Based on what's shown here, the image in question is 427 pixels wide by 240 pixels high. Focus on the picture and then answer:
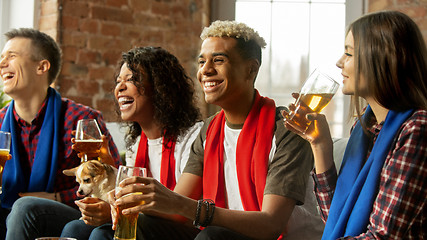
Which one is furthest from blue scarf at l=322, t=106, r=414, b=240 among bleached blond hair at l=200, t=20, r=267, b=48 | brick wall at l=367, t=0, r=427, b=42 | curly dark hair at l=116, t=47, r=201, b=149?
brick wall at l=367, t=0, r=427, b=42

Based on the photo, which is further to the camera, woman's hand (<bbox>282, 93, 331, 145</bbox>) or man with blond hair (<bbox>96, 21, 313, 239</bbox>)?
man with blond hair (<bbox>96, 21, 313, 239</bbox>)

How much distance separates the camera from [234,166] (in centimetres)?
214

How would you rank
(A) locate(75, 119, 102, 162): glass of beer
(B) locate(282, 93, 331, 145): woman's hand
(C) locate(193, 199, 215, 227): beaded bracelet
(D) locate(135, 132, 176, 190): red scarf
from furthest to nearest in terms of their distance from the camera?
1. (D) locate(135, 132, 176, 190): red scarf
2. (A) locate(75, 119, 102, 162): glass of beer
3. (C) locate(193, 199, 215, 227): beaded bracelet
4. (B) locate(282, 93, 331, 145): woman's hand

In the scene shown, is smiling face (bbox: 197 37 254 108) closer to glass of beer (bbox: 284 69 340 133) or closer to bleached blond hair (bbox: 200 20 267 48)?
bleached blond hair (bbox: 200 20 267 48)

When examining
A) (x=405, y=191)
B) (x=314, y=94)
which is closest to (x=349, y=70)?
(x=314, y=94)

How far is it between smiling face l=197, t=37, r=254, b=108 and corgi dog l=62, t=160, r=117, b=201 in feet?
1.82

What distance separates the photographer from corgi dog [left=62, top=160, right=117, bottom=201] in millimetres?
1834

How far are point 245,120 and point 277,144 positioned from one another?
21 centimetres

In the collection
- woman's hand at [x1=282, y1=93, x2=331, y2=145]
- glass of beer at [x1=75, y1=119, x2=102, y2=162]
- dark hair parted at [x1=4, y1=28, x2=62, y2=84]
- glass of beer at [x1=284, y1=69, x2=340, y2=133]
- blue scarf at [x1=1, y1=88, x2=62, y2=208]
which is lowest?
blue scarf at [x1=1, y1=88, x2=62, y2=208]

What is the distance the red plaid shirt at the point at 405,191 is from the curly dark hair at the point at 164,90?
1283 millimetres

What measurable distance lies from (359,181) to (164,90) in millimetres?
1293

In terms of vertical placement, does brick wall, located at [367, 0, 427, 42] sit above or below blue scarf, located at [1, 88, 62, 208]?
above

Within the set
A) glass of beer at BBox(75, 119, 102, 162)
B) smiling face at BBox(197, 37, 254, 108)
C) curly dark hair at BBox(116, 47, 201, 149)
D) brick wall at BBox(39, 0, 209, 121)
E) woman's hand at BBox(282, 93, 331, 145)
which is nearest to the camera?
woman's hand at BBox(282, 93, 331, 145)

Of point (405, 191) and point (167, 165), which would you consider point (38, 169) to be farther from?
point (405, 191)
